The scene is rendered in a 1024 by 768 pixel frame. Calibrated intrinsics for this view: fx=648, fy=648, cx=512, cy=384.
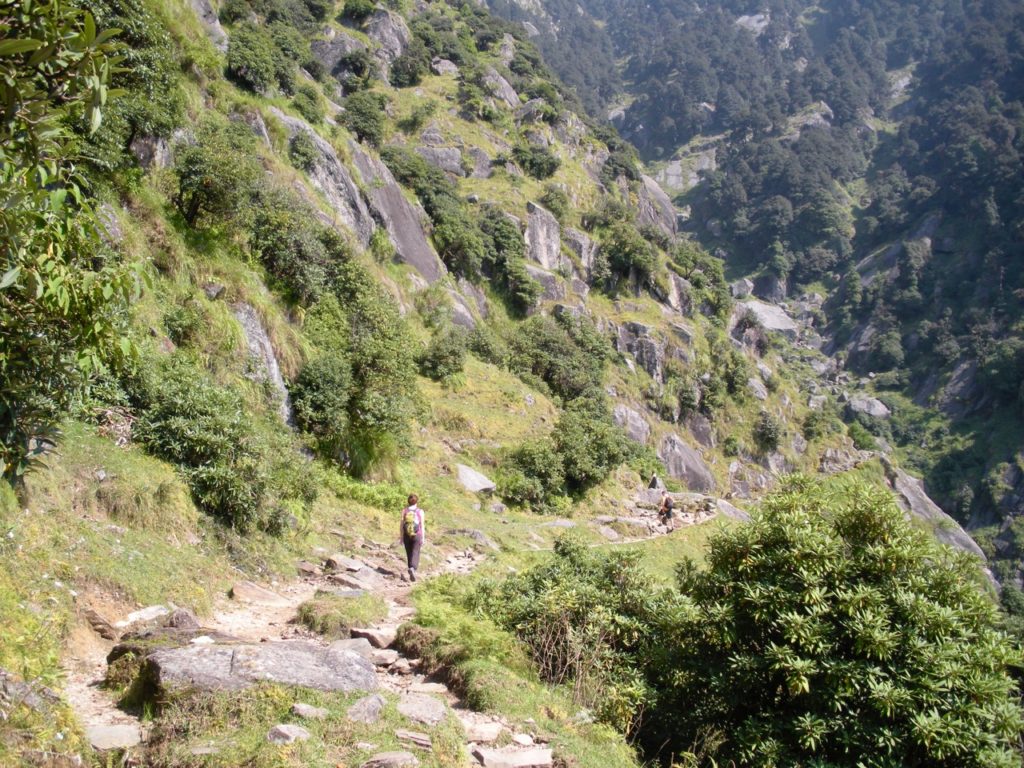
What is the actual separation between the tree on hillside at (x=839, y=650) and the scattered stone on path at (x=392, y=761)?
325cm

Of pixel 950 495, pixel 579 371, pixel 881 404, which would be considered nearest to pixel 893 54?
pixel 881 404

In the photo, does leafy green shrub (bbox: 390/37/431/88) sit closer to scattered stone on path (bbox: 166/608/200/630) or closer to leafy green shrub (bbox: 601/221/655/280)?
leafy green shrub (bbox: 601/221/655/280)

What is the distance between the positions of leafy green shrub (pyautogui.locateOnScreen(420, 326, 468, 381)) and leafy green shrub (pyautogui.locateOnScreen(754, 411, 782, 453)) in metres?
34.3

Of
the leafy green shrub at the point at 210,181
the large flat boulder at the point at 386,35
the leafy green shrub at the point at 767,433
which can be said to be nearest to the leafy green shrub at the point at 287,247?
the leafy green shrub at the point at 210,181

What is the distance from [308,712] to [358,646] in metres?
2.09

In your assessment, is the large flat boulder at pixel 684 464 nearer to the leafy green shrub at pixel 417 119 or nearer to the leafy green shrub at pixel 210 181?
the leafy green shrub at pixel 417 119

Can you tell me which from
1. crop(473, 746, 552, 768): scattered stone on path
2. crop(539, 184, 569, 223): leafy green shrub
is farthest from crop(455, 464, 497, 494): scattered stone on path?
crop(539, 184, 569, 223): leafy green shrub

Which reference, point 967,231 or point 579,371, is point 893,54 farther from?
point 579,371

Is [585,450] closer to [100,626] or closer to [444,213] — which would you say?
[444,213]

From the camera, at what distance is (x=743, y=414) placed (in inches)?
2143

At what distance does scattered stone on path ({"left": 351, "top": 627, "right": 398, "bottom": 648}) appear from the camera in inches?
306

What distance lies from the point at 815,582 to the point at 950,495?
90288 millimetres

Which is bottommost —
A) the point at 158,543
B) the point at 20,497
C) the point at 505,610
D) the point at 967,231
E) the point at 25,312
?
the point at 158,543

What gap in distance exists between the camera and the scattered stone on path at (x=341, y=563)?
35.6ft
